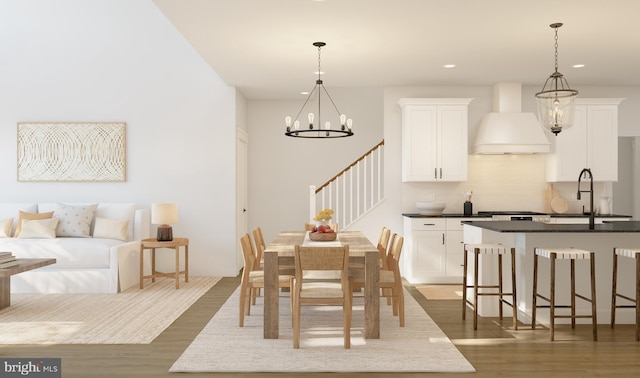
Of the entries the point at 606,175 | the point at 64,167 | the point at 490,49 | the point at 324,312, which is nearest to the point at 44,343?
the point at 324,312

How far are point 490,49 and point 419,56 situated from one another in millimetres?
798

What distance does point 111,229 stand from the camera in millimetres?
7141

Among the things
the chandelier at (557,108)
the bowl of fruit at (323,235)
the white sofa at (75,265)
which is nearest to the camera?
the chandelier at (557,108)

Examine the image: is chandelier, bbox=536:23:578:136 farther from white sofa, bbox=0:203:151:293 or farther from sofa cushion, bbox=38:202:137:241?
sofa cushion, bbox=38:202:137:241

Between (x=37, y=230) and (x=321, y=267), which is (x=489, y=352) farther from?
(x=37, y=230)

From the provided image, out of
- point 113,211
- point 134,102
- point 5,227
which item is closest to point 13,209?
point 5,227

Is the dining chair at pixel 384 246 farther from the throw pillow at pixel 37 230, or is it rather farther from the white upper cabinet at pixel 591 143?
the throw pillow at pixel 37 230

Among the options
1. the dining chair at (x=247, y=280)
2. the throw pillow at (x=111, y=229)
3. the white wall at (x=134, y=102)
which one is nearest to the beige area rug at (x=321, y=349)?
the dining chair at (x=247, y=280)

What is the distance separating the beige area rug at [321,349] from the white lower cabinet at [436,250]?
1.98 m

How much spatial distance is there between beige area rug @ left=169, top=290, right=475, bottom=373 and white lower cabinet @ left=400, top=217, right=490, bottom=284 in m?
1.98

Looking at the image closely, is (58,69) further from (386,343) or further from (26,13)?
(386,343)

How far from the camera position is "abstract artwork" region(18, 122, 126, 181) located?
7758 mm

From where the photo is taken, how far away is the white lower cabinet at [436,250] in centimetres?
719

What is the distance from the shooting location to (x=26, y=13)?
7.76 metres
